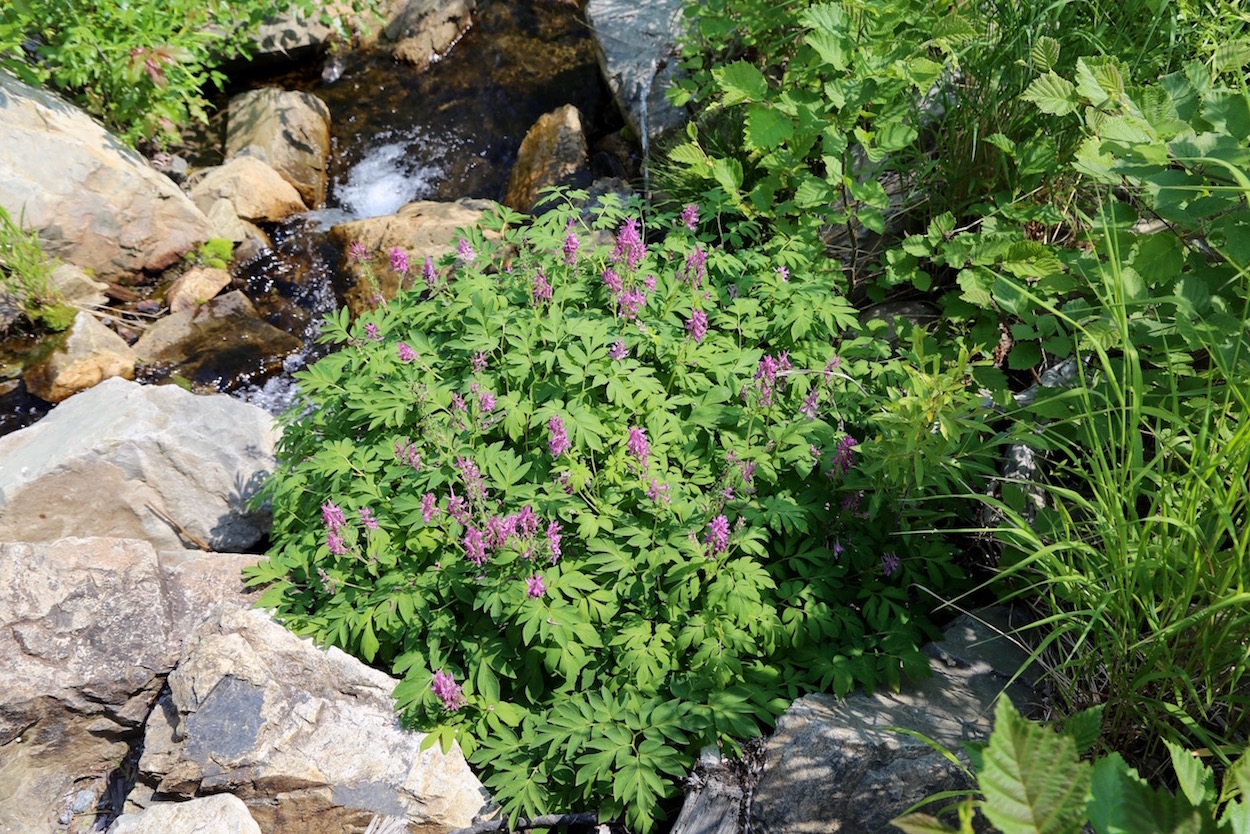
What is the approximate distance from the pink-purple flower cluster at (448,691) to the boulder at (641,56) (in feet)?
16.4

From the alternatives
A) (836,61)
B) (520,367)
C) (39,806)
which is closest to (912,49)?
(836,61)

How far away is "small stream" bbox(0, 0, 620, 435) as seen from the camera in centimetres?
698

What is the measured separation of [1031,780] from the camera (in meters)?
1.09

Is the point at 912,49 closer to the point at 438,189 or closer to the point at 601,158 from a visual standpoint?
the point at 601,158

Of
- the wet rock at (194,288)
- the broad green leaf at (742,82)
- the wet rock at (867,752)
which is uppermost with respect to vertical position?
the broad green leaf at (742,82)

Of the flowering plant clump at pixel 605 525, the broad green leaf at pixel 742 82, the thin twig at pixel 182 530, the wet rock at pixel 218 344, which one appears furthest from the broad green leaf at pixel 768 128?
the wet rock at pixel 218 344

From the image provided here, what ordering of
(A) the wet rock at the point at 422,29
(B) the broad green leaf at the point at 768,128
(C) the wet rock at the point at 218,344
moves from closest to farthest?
(B) the broad green leaf at the point at 768,128, (C) the wet rock at the point at 218,344, (A) the wet rock at the point at 422,29

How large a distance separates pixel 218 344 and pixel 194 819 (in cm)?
429

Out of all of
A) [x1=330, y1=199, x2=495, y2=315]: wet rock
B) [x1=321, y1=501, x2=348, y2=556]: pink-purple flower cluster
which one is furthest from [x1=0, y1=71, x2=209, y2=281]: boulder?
[x1=321, y1=501, x2=348, y2=556]: pink-purple flower cluster

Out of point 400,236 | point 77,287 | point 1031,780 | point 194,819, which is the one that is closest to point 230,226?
point 77,287

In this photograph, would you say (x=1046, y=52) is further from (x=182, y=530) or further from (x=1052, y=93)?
(x=182, y=530)

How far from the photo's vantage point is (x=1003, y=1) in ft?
12.3

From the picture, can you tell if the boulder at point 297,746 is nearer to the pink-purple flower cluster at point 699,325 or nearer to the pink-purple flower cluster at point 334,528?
the pink-purple flower cluster at point 334,528

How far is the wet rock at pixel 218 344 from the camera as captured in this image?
243 inches
